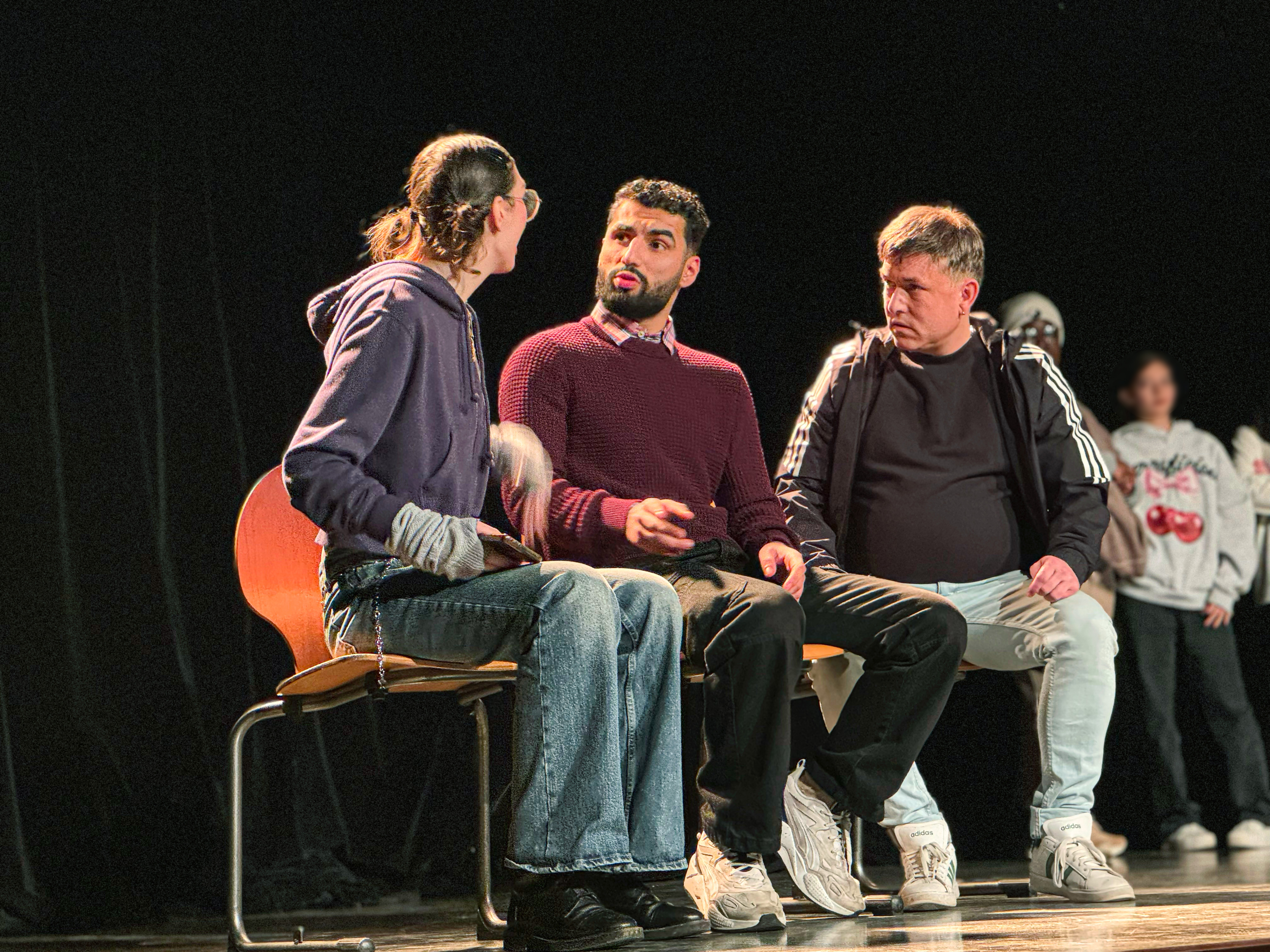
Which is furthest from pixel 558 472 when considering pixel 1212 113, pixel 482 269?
pixel 1212 113

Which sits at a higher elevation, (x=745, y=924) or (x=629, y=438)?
(x=629, y=438)

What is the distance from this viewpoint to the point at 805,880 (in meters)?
2.35

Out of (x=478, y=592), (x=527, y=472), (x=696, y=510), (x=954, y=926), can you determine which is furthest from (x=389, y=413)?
(x=954, y=926)

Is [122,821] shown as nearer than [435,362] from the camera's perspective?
No

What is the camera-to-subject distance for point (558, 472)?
98.0 inches

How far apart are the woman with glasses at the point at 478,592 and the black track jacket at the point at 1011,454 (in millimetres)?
777

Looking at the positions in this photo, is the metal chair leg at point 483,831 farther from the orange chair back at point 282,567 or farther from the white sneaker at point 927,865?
the white sneaker at point 927,865

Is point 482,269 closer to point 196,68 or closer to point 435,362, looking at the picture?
point 435,362

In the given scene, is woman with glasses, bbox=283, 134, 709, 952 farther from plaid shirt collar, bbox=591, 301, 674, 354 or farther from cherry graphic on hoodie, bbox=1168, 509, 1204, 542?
cherry graphic on hoodie, bbox=1168, 509, 1204, 542

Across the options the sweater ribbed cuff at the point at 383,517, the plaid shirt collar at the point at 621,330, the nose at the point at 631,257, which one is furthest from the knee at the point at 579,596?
the nose at the point at 631,257

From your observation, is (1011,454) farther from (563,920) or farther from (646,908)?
(563,920)

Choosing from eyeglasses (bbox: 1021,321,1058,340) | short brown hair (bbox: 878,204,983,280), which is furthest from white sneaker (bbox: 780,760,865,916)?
eyeglasses (bbox: 1021,321,1058,340)

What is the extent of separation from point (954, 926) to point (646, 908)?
1.65ft

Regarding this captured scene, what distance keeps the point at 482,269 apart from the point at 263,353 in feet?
3.59
